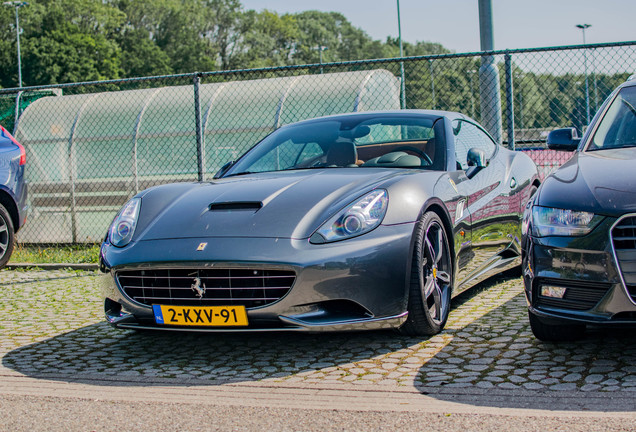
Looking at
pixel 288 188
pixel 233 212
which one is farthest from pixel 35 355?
pixel 288 188

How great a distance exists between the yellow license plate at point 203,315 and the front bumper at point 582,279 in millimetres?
1529

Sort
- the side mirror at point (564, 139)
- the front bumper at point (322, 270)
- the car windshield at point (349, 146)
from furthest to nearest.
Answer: the car windshield at point (349, 146) → the side mirror at point (564, 139) → the front bumper at point (322, 270)

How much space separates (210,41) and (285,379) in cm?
9376

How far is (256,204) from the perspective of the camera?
15.2ft

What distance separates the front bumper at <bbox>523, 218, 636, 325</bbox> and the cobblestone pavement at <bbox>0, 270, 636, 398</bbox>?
298 mm

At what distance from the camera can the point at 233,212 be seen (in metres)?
4.61

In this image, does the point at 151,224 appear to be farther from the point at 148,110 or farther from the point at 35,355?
the point at 148,110

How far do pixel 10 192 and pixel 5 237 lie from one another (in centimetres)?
55

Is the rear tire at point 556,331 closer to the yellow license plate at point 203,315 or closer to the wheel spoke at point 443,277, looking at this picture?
the wheel spoke at point 443,277

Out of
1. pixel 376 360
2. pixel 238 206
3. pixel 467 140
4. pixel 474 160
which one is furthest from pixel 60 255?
pixel 376 360

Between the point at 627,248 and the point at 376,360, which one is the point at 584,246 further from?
the point at 376,360

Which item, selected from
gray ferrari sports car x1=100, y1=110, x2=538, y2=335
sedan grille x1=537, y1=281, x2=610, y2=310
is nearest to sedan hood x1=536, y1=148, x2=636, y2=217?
sedan grille x1=537, y1=281, x2=610, y2=310

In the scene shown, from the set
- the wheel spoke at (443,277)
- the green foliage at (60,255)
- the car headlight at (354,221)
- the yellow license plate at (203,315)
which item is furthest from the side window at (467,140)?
the green foliage at (60,255)

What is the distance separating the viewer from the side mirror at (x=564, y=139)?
524 cm
